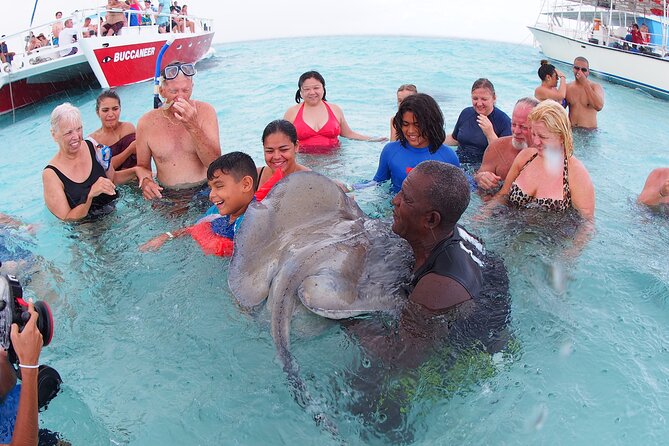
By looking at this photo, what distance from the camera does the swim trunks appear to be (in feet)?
26.2

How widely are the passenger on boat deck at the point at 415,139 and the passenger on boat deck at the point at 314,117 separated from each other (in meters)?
2.61

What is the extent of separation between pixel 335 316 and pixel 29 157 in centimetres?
1102

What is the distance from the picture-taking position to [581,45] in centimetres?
1950

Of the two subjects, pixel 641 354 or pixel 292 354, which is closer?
pixel 292 354

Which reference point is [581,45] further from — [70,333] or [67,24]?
[70,333]

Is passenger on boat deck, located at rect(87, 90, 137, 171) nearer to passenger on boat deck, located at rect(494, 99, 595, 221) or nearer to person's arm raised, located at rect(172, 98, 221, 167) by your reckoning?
person's arm raised, located at rect(172, 98, 221, 167)

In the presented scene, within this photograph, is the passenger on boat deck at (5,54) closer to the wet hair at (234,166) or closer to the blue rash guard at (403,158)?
the blue rash guard at (403,158)

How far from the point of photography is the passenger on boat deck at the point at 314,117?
7.72m

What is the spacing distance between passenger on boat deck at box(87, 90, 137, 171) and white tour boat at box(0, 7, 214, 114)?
363 inches

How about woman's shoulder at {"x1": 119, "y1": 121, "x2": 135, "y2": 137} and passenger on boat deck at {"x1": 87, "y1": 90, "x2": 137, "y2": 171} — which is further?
woman's shoulder at {"x1": 119, "y1": 121, "x2": 135, "y2": 137}

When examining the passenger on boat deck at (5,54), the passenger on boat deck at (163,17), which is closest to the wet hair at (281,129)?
the passenger on boat deck at (5,54)

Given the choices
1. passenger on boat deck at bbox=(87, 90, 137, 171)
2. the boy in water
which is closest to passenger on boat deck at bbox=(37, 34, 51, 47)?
passenger on boat deck at bbox=(87, 90, 137, 171)

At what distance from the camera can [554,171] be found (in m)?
4.75

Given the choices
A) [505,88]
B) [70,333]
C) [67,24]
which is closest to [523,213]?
[70,333]
